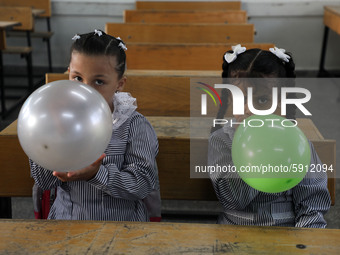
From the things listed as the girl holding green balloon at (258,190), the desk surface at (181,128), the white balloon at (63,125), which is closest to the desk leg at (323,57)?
the desk surface at (181,128)

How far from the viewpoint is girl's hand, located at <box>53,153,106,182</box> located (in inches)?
42.8

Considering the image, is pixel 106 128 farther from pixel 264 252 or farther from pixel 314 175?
pixel 314 175

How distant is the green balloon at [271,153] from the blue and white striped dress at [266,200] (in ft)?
1.03

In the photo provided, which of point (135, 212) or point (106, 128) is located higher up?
point (106, 128)

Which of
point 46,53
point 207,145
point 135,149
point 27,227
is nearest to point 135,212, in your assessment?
point 135,149

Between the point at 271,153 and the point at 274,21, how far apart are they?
5.33 m

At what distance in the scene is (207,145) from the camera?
1.58 meters

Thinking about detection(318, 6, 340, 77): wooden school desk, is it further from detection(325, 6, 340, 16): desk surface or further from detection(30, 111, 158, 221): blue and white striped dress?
detection(30, 111, 158, 221): blue and white striped dress

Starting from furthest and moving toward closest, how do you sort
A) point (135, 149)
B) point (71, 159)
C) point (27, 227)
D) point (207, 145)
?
point (207, 145), point (135, 149), point (27, 227), point (71, 159)

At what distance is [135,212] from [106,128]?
577 millimetres

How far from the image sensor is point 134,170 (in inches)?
52.3

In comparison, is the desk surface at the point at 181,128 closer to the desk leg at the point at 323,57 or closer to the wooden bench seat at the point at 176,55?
the wooden bench seat at the point at 176,55

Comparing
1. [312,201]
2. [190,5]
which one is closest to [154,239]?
[312,201]

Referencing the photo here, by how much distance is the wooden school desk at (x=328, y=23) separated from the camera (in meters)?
5.23
